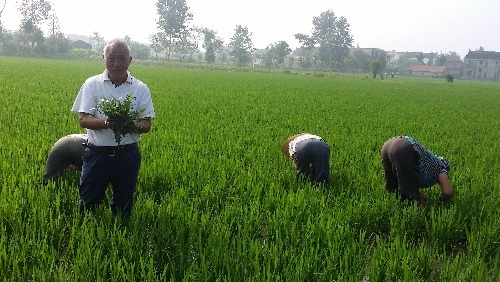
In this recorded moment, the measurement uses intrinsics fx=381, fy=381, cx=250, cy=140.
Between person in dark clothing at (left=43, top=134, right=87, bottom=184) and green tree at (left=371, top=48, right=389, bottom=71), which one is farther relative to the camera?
green tree at (left=371, top=48, right=389, bottom=71)

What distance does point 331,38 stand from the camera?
75.7 m

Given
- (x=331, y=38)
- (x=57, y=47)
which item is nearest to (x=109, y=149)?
(x=57, y=47)

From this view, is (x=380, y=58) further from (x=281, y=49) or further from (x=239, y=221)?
(x=239, y=221)

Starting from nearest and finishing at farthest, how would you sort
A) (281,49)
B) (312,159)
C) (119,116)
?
(119,116) < (312,159) < (281,49)

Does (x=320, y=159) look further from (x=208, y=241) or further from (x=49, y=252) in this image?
(x=49, y=252)

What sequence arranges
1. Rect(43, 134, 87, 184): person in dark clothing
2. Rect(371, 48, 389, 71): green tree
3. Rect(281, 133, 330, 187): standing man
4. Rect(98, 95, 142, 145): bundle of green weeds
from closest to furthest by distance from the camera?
1. Rect(98, 95, 142, 145): bundle of green weeds
2. Rect(43, 134, 87, 184): person in dark clothing
3. Rect(281, 133, 330, 187): standing man
4. Rect(371, 48, 389, 71): green tree

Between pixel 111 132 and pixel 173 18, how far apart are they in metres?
70.9

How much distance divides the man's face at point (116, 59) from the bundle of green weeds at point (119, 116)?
0.79ft

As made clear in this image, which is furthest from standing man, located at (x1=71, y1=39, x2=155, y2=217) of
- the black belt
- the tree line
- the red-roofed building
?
the red-roofed building

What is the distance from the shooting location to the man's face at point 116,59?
7.95ft

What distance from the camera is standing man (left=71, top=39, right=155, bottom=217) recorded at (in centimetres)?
245

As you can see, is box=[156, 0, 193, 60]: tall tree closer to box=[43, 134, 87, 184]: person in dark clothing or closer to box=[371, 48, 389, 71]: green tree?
box=[371, 48, 389, 71]: green tree

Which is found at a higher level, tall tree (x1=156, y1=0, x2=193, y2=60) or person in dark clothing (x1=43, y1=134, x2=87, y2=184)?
tall tree (x1=156, y1=0, x2=193, y2=60)

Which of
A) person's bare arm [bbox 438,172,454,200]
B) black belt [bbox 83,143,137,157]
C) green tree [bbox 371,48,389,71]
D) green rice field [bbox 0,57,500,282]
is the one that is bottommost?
green rice field [bbox 0,57,500,282]
